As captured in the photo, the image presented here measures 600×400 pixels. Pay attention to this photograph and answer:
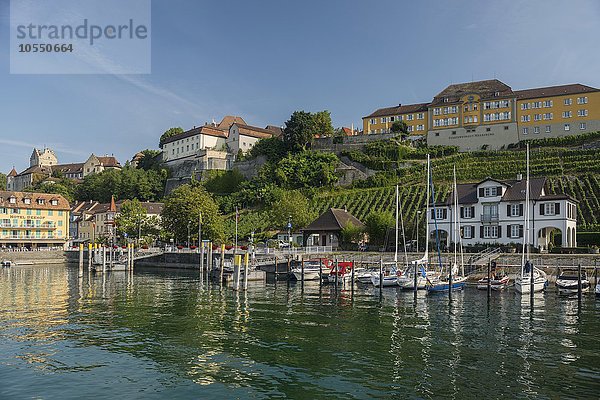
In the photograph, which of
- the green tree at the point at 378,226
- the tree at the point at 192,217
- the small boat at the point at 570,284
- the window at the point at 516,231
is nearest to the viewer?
the small boat at the point at 570,284

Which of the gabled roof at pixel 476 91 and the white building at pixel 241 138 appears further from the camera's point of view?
the white building at pixel 241 138

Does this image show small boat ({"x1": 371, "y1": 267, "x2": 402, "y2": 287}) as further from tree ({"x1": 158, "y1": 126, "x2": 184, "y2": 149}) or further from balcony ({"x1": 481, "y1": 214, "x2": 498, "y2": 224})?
tree ({"x1": 158, "y1": 126, "x2": 184, "y2": 149})

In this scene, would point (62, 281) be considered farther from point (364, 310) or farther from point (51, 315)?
point (364, 310)

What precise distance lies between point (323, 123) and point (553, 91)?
151ft

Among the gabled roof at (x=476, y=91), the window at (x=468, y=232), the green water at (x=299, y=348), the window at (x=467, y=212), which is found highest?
the gabled roof at (x=476, y=91)

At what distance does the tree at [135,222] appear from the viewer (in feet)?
315

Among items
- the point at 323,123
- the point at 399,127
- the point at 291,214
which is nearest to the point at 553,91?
the point at 399,127

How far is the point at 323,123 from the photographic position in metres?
116

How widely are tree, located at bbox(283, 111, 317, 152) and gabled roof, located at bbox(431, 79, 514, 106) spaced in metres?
26.0

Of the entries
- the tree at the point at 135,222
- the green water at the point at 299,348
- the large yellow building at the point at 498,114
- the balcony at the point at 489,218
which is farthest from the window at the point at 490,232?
the tree at the point at 135,222

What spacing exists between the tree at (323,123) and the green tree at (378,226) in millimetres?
48261

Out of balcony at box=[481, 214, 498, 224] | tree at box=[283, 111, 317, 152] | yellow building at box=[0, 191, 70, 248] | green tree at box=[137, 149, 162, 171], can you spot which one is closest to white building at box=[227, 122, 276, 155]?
tree at box=[283, 111, 317, 152]

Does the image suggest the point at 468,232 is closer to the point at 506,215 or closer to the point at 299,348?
the point at 506,215

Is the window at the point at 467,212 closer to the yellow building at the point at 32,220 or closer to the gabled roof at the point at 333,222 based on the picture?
the gabled roof at the point at 333,222
